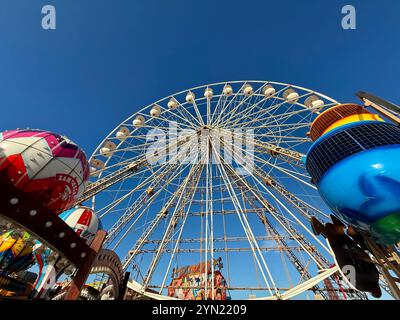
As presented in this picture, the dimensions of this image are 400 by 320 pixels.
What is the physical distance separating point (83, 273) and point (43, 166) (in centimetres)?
288

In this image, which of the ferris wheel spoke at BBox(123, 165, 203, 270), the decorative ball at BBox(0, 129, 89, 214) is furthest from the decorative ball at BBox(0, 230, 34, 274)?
the decorative ball at BBox(0, 129, 89, 214)

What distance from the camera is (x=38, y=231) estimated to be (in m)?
4.57

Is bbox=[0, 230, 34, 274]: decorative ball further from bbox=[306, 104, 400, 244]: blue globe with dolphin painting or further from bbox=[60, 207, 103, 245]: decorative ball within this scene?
bbox=[306, 104, 400, 244]: blue globe with dolphin painting

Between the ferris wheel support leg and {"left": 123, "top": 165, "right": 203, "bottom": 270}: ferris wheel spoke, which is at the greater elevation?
{"left": 123, "top": 165, "right": 203, "bottom": 270}: ferris wheel spoke

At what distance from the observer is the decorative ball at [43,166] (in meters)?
5.04

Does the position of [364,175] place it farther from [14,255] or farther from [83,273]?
[14,255]

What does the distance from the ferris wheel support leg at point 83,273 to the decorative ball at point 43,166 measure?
4.68 ft

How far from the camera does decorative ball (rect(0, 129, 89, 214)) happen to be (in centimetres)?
504

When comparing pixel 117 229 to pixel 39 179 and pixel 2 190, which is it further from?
pixel 2 190

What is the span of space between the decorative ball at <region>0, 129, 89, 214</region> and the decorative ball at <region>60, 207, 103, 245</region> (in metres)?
2.65

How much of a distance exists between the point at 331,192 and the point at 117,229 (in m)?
12.1

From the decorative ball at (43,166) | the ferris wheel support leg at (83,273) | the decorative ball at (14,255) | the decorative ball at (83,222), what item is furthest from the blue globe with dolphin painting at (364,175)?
the decorative ball at (14,255)
